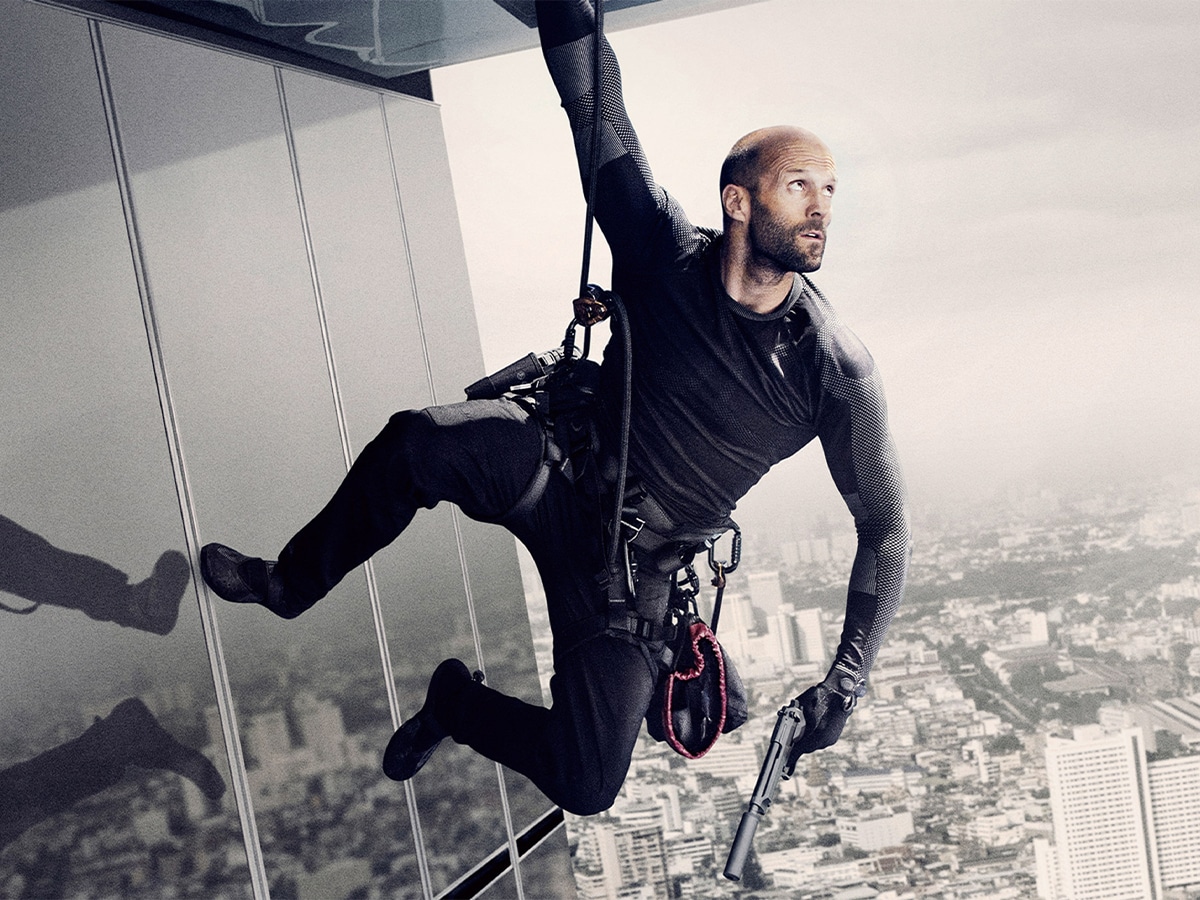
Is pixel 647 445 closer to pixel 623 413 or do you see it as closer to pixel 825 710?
pixel 623 413

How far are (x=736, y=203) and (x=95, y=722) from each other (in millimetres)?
1592

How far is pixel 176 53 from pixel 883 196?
3.33 metres

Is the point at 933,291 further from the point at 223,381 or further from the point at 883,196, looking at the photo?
the point at 223,381

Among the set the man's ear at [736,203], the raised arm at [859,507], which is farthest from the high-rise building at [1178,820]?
the man's ear at [736,203]

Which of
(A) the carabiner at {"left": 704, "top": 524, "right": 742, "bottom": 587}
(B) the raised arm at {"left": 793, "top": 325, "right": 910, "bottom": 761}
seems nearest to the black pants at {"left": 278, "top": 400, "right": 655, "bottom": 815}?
(A) the carabiner at {"left": 704, "top": 524, "right": 742, "bottom": 587}

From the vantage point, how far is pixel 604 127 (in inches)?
83.8

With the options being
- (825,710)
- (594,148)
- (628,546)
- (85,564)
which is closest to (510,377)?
(628,546)

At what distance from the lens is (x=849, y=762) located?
5.05m

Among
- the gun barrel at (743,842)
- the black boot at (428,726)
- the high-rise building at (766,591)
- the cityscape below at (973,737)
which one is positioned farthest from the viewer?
the high-rise building at (766,591)

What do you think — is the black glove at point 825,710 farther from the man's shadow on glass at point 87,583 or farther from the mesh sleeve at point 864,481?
the man's shadow on glass at point 87,583

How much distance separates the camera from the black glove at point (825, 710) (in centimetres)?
256

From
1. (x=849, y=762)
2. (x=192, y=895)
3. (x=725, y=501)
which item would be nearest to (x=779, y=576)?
(x=849, y=762)

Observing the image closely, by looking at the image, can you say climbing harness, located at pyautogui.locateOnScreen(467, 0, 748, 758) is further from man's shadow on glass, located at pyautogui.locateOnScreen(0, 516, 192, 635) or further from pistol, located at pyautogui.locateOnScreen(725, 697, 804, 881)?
man's shadow on glass, located at pyautogui.locateOnScreen(0, 516, 192, 635)

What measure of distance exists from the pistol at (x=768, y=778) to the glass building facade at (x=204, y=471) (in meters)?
1.02
